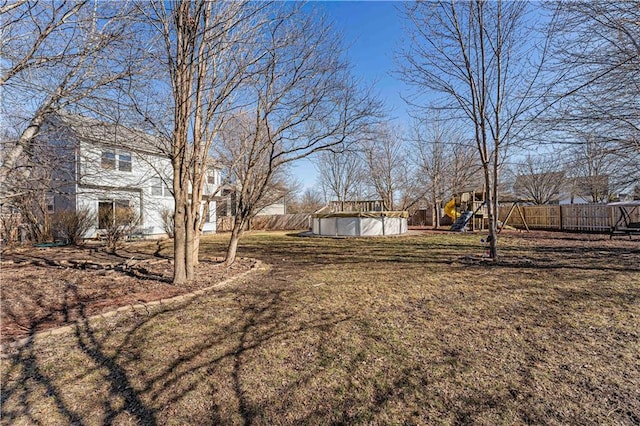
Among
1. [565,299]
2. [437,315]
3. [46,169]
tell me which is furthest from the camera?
[46,169]

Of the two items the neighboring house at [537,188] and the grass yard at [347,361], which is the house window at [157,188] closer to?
the grass yard at [347,361]

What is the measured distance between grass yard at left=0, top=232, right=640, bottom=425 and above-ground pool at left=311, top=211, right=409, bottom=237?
11280 millimetres

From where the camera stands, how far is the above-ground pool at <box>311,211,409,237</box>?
52.0 feet

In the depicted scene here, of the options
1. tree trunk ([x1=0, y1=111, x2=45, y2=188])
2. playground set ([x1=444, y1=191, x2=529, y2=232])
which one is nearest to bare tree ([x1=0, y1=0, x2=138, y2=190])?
tree trunk ([x1=0, y1=111, x2=45, y2=188])

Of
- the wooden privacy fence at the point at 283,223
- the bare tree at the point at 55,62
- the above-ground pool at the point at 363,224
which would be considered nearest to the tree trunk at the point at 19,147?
the bare tree at the point at 55,62

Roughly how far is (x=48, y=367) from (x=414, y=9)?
9.13m

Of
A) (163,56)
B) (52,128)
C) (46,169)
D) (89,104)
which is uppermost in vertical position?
(163,56)

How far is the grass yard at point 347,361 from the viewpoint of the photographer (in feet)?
6.26

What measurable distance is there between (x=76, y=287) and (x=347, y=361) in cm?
501

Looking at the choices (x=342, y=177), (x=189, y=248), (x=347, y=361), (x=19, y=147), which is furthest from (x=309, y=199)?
(x=347, y=361)

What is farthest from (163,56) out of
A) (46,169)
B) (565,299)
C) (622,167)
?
(622,167)

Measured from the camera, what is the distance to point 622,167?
21.0 ft

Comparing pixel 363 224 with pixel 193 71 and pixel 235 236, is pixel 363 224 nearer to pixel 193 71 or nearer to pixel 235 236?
pixel 235 236

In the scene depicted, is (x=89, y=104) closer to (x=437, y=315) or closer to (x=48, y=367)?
(x=48, y=367)
